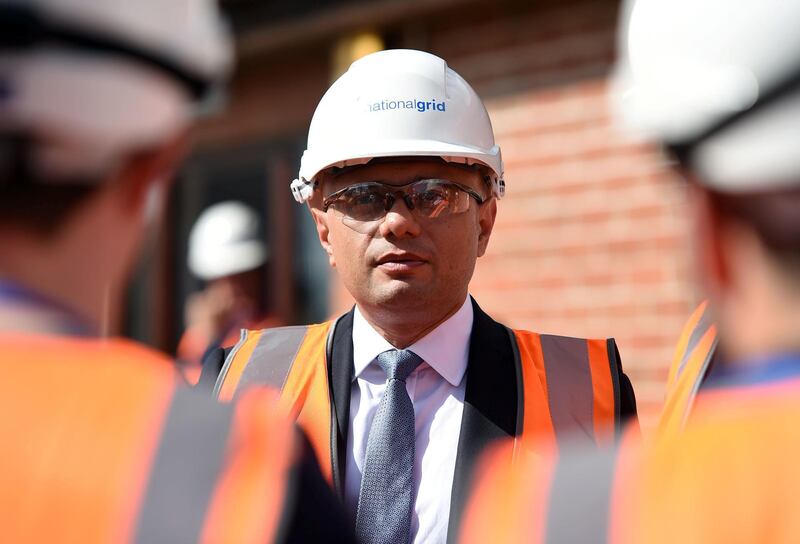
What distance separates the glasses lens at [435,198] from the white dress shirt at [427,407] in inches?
10.4

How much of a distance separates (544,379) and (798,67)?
1.41 meters

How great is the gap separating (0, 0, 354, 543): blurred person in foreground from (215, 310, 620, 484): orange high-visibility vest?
108 cm

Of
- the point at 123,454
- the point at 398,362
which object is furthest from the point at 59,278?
the point at 398,362

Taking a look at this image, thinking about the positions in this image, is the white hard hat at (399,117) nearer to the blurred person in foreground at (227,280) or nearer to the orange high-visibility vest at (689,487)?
the orange high-visibility vest at (689,487)

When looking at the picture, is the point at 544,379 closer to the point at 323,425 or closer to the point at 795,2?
the point at 323,425

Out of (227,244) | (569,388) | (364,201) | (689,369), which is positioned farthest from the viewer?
(227,244)

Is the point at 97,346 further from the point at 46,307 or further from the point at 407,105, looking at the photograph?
the point at 407,105

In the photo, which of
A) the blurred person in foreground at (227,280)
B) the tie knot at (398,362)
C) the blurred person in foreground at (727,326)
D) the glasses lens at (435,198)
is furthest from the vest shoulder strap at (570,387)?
the blurred person in foreground at (227,280)

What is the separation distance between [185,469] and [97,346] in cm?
19

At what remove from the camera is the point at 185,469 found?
0.90m

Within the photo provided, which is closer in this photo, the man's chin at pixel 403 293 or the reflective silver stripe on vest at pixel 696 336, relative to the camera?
the reflective silver stripe on vest at pixel 696 336

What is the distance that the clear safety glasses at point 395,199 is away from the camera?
2258 millimetres

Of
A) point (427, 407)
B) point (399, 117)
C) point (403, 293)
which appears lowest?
point (427, 407)

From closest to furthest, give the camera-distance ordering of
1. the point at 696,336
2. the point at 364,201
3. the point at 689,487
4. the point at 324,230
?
1. the point at 689,487
2. the point at 696,336
3. the point at 364,201
4. the point at 324,230
